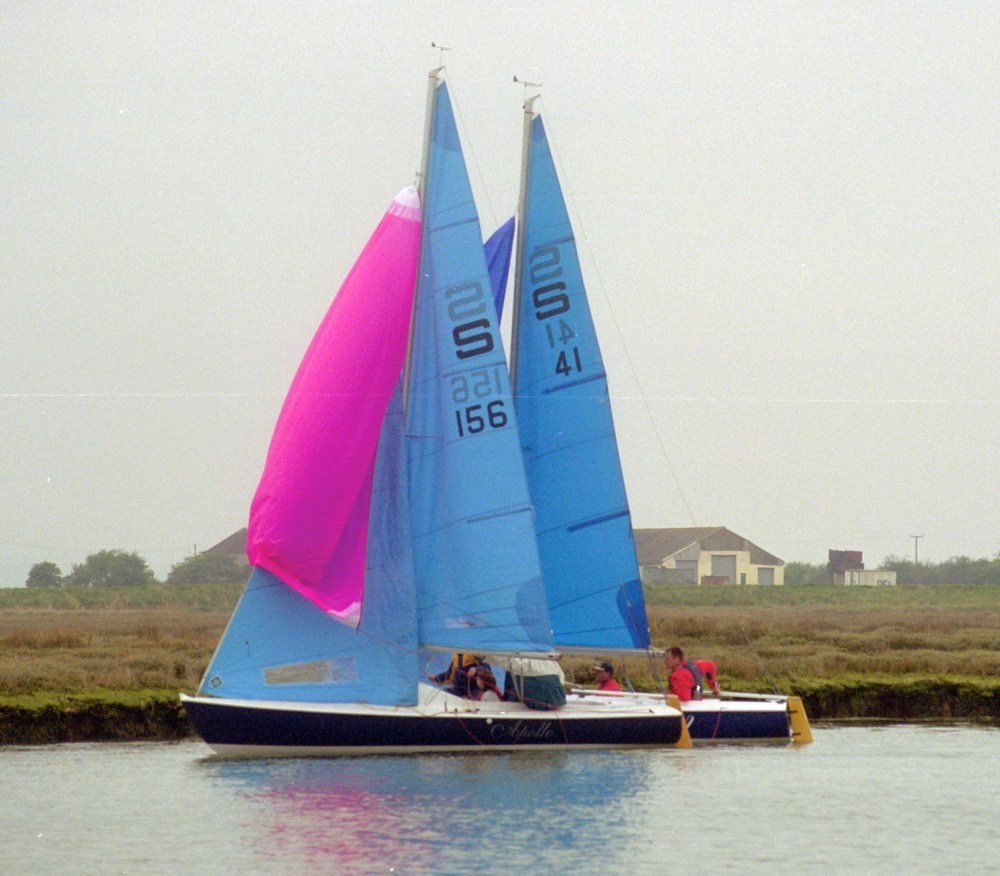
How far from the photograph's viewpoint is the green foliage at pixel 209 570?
488ft

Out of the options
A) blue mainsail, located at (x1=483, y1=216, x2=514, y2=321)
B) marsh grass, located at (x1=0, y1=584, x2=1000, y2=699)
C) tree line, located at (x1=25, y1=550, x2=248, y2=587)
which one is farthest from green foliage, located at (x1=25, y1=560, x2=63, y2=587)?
blue mainsail, located at (x1=483, y1=216, x2=514, y2=321)

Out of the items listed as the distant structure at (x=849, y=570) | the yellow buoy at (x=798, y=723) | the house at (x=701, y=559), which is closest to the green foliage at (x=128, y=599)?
the house at (x=701, y=559)

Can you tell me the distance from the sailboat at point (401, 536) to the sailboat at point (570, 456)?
2.18m

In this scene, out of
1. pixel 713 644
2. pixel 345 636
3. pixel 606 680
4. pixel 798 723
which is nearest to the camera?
pixel 345 636

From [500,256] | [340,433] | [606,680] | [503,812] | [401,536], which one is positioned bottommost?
A: [503,812]

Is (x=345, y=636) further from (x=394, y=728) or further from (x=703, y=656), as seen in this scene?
(x=703, y=656)

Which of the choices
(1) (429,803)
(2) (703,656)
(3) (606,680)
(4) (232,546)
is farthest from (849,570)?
(1) (429,803)

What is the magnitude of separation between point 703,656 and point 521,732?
18288 mm

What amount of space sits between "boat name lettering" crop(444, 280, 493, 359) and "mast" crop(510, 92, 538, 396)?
326cm

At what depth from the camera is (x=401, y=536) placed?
31906 mm

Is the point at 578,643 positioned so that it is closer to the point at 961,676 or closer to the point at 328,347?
the point at 328,347

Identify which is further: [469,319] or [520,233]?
[520,233]

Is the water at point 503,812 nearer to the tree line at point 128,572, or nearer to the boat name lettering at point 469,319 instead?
the boat name lettering at point 469,319

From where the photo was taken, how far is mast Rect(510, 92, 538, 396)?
35.6 m
